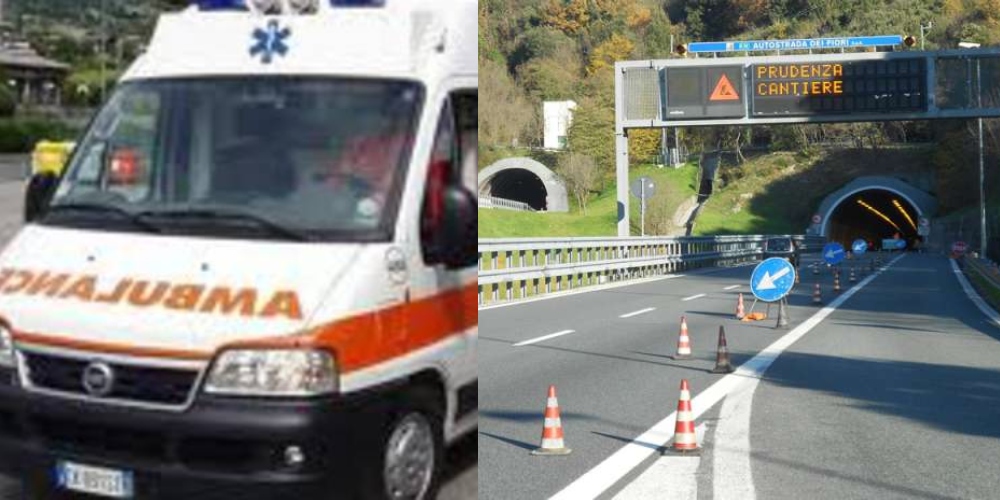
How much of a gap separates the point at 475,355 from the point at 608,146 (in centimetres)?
8699

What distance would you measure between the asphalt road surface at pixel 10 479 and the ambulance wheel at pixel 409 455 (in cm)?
6

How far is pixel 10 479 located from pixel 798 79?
49.2 metres

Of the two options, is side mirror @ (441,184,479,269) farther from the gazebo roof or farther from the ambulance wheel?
the gazebo roof

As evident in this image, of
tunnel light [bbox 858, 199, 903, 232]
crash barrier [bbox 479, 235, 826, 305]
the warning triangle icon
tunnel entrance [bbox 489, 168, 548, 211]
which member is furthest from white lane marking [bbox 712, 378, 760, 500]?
tunnel light [bbox 858, 199, 903, 232]

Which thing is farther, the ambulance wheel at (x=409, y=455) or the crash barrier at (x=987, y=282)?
the crash barrier at (x=987, y=282)

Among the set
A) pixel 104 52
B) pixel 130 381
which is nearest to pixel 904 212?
pixel 104 52

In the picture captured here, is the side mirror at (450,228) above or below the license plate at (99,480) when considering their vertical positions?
above

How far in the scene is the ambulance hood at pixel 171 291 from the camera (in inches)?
106

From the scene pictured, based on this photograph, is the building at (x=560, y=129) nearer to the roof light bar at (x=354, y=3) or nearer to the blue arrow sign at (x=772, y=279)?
the blue arrow sign at (x=772, y=279)

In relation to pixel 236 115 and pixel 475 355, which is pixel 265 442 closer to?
pixel 475 355

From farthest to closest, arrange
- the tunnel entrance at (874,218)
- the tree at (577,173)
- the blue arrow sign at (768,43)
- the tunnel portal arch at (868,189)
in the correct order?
1. the tunnel entrance at (874,218)
2. the tunnel portal arch at (868,189)
3. the tree at (577,173)
4. the blue arrow sign at (768,43)

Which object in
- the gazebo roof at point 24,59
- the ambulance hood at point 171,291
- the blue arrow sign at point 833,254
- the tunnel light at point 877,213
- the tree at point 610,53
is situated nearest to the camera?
the ambulance hood at point 171,291

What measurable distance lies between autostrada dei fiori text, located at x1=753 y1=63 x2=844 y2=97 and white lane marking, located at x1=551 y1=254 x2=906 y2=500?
3378 cm

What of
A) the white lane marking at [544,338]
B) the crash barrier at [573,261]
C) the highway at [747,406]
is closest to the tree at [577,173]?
the crash barrier at [573,261]
